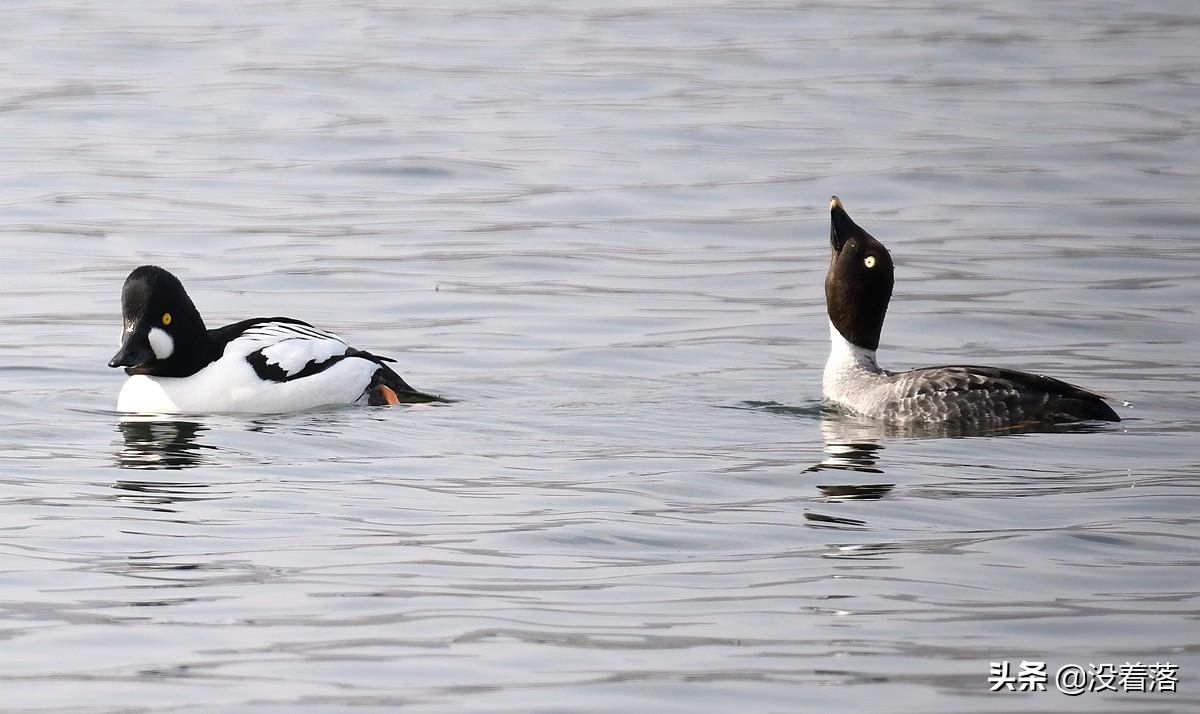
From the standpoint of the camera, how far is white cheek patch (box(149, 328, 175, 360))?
11.3 metres

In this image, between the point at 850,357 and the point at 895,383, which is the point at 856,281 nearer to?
the point at 850,357

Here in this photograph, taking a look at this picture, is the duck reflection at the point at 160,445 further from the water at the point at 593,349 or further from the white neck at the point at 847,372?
the white neck at the point at 847,372

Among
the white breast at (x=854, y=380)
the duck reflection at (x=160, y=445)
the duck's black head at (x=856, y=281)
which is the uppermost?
the duck's black head at (x=856, y=281)

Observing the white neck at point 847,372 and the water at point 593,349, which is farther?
the white neck at point 847,372

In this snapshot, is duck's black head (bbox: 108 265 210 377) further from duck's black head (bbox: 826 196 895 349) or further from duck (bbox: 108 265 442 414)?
duck's black head (bbox: 826 196 895 349)

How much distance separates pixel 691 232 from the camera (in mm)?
17844

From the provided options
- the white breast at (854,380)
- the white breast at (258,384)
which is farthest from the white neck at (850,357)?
the white breast at (258,384)

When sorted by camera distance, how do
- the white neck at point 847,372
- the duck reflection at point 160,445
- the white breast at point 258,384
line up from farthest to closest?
1. the white neck at point 847,372
2. the white breast at point 258,384
3. the duck reflection at point 160,445

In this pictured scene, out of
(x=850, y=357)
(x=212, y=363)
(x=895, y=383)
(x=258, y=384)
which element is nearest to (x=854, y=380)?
(x=850, y=357)

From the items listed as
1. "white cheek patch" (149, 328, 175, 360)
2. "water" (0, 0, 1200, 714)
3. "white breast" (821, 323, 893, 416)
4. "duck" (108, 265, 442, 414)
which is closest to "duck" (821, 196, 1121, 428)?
"white breast" (821, 323, 893, 416)

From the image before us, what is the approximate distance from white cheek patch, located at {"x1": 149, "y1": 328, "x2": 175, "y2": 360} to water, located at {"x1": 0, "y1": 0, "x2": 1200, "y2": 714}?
1.54ft

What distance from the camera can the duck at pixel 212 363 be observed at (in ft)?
37.3

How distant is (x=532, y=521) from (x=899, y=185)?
12100 mm

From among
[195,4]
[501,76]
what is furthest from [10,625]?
[195,4]
